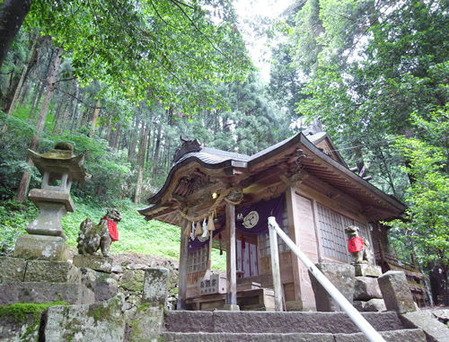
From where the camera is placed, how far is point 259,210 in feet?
28.4

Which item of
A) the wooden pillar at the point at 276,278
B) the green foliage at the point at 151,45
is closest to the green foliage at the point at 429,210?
the wooden pillar at the point at 276,278

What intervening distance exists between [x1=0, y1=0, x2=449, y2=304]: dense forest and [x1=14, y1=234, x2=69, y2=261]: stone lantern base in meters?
2.41

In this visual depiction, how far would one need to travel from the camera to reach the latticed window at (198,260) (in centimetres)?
1004

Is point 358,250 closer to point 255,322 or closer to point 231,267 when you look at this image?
point 231,267

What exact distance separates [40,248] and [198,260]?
22.4ft

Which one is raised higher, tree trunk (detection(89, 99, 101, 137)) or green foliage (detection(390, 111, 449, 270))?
tree trunk (detection(89, 99, 101, 137))

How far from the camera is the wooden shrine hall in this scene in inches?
291

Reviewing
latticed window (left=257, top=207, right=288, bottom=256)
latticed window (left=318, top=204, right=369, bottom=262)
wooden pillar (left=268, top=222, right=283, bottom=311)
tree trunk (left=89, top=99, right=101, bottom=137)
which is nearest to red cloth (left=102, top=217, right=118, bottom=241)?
wooden pillar (left=268, top=222, right=283, bottom=311)

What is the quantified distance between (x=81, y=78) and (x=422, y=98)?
11982 millimetres

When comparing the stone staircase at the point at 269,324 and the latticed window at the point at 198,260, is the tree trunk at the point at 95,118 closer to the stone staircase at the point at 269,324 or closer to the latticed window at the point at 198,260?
the latticed window at the point at 198,260

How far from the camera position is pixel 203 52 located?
28.4ft

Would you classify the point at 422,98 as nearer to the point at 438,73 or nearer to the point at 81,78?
the point at 438,73

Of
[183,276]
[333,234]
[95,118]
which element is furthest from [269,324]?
[95,118]

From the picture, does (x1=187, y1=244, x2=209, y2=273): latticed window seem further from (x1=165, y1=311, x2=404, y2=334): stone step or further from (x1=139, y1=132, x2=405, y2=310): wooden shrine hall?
(x1=165, y1=311, x2=404, y2=334): stone step
